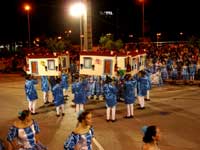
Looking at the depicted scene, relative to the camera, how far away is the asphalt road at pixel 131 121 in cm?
1169

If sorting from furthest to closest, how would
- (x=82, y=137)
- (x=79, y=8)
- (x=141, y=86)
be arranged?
(x=79, y=8) → (x=141, y=86) → (x=82, y=137)

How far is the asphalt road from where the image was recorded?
460 inches

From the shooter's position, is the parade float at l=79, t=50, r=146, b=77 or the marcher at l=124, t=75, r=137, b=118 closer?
the parade float at l=79, t=50, r=146, b=77

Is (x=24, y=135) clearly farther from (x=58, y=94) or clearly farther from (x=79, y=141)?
(x=58, y=94)

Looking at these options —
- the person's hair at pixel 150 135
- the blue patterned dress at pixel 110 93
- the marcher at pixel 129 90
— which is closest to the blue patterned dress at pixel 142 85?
the marcher at pixel 129 90

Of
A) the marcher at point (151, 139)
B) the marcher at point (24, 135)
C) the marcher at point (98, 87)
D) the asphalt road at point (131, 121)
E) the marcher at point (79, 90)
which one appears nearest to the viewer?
the marcher at point (151, 139)

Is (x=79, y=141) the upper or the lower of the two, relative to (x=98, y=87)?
upper

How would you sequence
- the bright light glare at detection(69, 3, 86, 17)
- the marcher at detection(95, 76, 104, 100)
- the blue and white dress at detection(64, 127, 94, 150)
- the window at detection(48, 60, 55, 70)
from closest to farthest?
the blue and white dress at detection(64, 127, 94, 150), the window at detection(48, 60, 55, 70), the bright light glare at detection(69, 3, 86, 17), the marcher at detection(95, 76, 104, 100)

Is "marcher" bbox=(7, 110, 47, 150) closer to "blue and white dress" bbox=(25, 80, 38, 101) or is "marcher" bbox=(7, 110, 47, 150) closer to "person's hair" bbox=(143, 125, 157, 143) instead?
"person's hair" bbox=(143, 125, 157, 143)

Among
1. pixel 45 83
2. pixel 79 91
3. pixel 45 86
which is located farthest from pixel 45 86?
pixel 79 91

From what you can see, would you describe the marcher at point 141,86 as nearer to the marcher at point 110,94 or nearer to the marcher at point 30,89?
the marcher at point 110,94

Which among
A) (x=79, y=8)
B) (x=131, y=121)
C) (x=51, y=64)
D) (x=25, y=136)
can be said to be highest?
(x=79, y=8)

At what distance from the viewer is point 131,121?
1430 cm

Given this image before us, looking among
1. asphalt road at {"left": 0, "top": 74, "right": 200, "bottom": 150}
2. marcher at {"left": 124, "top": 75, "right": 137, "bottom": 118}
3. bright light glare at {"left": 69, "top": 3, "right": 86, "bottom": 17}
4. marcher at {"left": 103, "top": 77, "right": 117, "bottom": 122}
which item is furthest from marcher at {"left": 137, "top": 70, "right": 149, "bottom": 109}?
bright light glare at {"left": 69, "top": 3, "right": 86, "bottom": 17}
